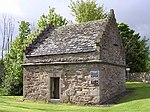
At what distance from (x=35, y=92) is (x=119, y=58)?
27.6 feet

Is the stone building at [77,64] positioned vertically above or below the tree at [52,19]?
below

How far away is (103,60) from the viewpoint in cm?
2359

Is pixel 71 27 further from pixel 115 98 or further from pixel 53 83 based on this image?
pixel 115 98

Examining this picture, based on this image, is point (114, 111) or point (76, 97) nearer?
point (114, 111)

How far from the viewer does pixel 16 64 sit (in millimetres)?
37031

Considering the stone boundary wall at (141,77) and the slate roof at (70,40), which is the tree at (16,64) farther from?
the stone boundary wall at (141,77)

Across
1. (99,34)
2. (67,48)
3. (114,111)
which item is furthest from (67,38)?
(114,111)

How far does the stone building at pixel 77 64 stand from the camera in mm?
23133

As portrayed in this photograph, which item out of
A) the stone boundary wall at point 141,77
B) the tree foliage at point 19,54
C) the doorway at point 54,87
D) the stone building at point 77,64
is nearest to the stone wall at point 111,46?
the stone building at point 77,64

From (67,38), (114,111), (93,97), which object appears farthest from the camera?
(67,38)

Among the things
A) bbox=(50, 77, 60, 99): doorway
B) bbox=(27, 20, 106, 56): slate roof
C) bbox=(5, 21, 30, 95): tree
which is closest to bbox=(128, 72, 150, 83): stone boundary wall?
bbox=(5, 21, 30, 95): tree

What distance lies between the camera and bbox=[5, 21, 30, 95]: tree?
114ft

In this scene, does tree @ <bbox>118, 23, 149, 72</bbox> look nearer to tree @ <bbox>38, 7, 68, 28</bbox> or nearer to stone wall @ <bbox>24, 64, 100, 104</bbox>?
tree @ <bbox>38, 7, 68, 28</bbox>

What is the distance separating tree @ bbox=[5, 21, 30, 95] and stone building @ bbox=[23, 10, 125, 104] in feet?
26.9
